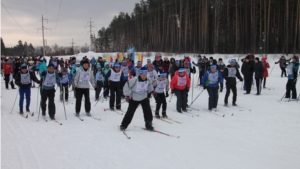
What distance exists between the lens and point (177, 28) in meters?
47.0

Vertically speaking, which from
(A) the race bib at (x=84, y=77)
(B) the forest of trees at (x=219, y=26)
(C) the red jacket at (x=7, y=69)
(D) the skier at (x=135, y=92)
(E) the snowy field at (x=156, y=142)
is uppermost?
(B) the forest of trees at (x=219, y=26)

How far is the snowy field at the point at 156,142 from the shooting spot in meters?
4.64

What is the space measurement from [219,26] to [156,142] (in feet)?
128

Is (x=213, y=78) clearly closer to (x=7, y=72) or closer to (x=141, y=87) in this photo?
(x=141, y=87)

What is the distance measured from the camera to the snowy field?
15.2ft

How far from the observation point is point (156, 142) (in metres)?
5.85

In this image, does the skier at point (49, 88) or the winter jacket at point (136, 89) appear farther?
the skier at point (49, 88)

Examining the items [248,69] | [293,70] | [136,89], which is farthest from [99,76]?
[293,70]

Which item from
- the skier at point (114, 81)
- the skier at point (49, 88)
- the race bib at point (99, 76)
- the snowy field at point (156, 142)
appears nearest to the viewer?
the snowy field at point (156, 142)

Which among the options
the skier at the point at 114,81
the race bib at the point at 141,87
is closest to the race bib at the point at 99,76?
the skier at the point at 114,81

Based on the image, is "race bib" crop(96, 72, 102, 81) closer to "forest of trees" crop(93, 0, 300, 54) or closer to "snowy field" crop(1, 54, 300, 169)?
"snowy field" crop(1, 54, 300, 169)

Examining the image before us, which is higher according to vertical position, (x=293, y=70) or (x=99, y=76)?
(x=293, y=70)

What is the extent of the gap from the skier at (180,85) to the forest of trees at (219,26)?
86.3 ft

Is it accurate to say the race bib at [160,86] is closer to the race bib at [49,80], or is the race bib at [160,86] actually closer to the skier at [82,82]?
the skier at [82,82]
